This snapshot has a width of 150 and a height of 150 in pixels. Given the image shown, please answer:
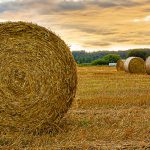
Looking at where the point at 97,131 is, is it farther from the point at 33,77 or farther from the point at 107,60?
the point at 107,60

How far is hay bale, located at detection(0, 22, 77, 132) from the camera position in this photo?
854cm

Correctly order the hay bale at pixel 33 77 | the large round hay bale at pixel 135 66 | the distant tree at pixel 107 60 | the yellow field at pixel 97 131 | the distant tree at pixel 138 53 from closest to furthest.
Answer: the yellow field at pixel 97 131 → the hay bale at pixel 33 77 → the large round hay bale at pixel 135 66 → the distant tree at pixel 107 60 → the distant tree at pixel 138 53

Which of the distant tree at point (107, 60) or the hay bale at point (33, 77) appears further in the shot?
the distant tree at point (107, 60)

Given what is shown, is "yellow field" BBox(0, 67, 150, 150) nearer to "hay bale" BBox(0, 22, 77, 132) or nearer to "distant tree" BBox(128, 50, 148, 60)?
"hay bale" BBox(0, 22, 77, 132)

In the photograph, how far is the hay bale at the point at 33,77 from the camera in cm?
854

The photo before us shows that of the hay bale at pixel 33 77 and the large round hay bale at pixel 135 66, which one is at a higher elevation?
the hay bale at pixel 33 77

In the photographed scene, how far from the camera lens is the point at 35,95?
8594 mm

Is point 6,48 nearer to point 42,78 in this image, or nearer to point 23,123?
point 42,78

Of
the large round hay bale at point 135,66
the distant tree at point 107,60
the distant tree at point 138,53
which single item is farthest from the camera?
the distant tree at point 138,53

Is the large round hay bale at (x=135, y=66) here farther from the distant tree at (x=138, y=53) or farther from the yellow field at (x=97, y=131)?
the distant tree at (x=138, y=53)

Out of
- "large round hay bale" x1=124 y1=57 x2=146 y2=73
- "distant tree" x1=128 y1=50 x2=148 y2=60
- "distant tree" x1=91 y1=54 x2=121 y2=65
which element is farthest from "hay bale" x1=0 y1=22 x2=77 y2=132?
"distant tree" x1=128 y1=50 x2=148 y2=60

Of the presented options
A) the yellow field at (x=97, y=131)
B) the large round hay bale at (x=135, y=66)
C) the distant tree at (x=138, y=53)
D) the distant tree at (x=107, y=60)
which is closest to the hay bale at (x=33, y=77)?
the yellow field at (x=97, y=131)

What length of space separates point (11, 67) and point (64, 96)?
1.13 m

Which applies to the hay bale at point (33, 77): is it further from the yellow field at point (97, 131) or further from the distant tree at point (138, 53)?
the distant tree at point (138, 53)
